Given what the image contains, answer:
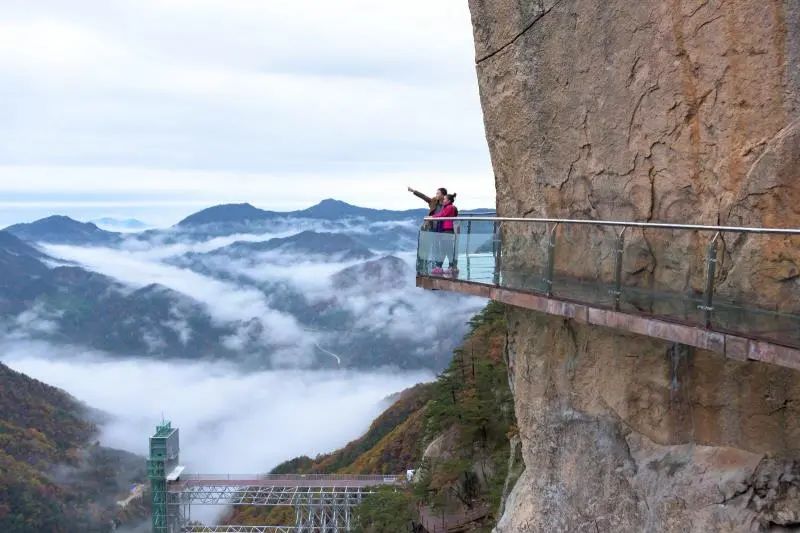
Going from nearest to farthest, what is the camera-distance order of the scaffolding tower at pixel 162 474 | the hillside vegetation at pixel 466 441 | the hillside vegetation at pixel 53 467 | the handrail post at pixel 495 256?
the handrail post at pixel 495 256
the hillside vegetation at pixel 466 441
the scaffolding tower at pixel 162 474
the hillside vegetation at pixel 53 467

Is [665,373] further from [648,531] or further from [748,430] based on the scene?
[648,531]

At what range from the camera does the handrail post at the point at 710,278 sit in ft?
24.2

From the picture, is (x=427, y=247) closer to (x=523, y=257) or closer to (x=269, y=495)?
(x=523, y=257)

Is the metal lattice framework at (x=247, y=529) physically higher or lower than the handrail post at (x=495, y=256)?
lower

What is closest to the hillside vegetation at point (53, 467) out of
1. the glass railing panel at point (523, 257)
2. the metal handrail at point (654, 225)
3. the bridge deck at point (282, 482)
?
the bridge deck at point (282, 482)

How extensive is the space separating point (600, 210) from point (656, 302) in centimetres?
198

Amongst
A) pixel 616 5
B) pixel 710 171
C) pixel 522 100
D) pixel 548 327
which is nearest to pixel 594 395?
pixel 548 327

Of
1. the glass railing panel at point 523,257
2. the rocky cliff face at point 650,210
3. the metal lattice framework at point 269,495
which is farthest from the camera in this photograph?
the metal lattice framework at point 269,495

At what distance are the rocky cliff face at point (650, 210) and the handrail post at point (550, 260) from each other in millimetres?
213

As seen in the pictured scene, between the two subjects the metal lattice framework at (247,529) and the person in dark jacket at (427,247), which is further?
the metal lattice framework at (247,529)

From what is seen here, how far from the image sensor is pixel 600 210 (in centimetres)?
987

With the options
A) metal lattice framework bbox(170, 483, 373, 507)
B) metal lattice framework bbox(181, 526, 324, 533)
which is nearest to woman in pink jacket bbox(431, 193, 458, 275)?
metal lattice framework bbox(170, 483, 373, 507)

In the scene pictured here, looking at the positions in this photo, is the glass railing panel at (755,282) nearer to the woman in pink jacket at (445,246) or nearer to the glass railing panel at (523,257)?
the glass railing panel at (523,257)

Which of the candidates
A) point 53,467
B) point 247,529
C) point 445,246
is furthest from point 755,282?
point 53,467
